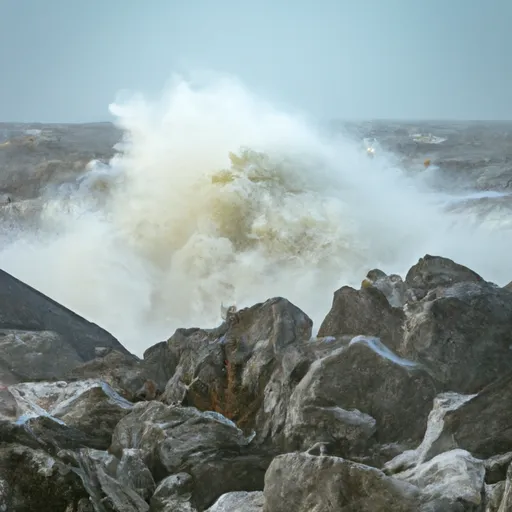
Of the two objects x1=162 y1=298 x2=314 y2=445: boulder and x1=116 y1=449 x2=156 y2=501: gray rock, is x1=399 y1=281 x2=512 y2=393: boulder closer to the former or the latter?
x1=162 y1=298 x2=314 y2=445: boulder

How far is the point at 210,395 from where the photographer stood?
6.99 meters

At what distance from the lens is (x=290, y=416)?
227 inches

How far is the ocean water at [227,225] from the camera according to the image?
1686cm

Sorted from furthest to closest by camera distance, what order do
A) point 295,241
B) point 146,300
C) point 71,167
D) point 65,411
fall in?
point 71,167
point 295,241
point 146,300
point 65,411

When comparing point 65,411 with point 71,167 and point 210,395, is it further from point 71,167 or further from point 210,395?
point 71,167

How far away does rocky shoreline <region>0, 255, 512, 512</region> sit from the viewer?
423cm

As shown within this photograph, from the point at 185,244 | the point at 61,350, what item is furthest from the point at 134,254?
the point at 61,350

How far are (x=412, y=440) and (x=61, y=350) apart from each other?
16.6 feet

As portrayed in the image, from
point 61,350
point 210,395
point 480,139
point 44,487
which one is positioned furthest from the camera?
point 480,139

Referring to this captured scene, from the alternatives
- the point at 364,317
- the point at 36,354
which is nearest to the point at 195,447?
the point at 364,317

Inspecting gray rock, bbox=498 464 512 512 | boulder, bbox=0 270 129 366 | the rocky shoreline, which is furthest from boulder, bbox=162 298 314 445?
gray rock, bbox=498 464 512 512

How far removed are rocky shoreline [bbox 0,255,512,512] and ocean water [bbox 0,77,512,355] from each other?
6.90 meters

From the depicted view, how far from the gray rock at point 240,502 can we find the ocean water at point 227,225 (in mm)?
9433

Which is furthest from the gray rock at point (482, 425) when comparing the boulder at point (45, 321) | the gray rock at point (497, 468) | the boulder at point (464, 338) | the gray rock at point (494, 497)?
the boulder at point (45, 321)
